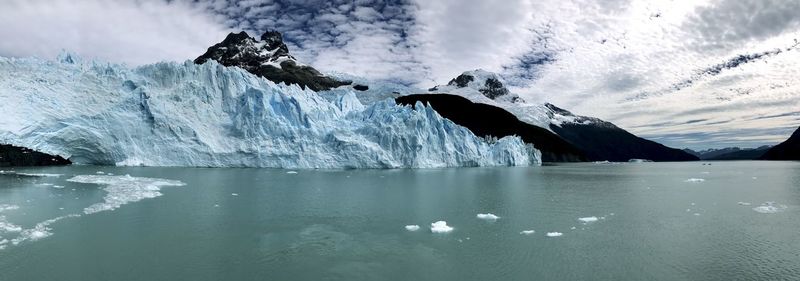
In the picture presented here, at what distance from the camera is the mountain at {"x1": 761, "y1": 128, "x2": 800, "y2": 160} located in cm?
11238

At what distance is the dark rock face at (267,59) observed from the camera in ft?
380

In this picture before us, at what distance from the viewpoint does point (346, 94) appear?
5169 centimetres

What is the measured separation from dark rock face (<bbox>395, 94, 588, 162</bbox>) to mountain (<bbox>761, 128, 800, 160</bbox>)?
50.8 meters

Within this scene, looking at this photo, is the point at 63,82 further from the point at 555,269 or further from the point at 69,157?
the point at 555,269

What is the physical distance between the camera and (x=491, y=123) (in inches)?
4085

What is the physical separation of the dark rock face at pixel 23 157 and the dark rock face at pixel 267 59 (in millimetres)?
77864

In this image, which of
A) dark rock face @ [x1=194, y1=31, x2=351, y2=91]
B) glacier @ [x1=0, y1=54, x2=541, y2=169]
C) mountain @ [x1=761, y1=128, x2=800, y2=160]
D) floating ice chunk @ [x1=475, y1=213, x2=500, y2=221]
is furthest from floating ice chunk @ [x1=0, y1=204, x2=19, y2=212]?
mountain @ [x1=761, y1=128, x2=800, y2=160]

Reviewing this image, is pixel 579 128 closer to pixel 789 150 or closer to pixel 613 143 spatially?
pixel 613 143

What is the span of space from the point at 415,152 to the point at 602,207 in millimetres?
27550

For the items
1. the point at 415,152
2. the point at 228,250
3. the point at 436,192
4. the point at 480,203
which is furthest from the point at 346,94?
the point at 228,250

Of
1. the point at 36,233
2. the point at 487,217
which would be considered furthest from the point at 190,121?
the point at 487,217

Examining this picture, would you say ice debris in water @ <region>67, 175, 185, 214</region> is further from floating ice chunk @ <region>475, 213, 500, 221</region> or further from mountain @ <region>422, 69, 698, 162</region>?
mountain @ <region>422, 69, 698, 162</region>

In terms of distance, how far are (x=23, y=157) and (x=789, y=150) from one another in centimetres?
14475

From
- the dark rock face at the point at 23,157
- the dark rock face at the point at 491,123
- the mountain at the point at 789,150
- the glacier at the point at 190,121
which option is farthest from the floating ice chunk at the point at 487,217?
the mountain at the point at 789,150
